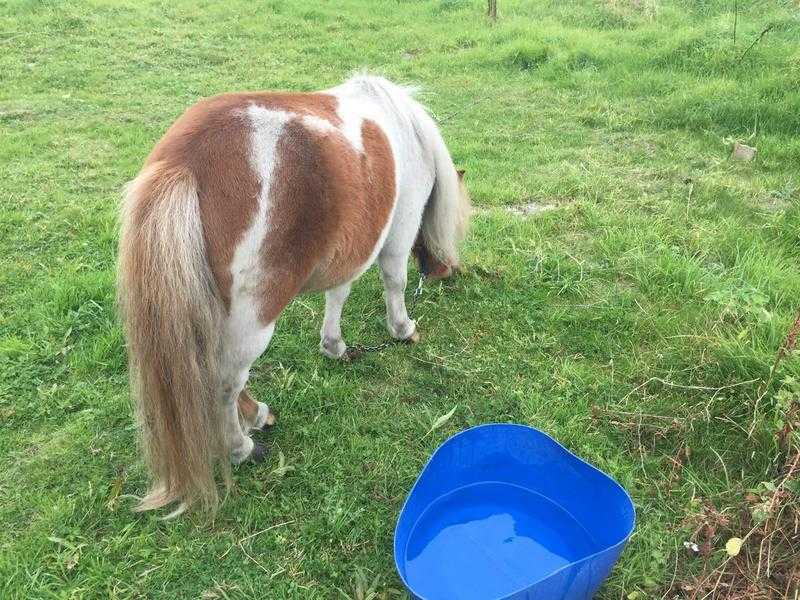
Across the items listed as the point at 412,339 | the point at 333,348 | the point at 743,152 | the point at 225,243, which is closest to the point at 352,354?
the point at 333,348

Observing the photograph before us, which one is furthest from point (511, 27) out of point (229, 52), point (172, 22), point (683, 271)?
point (683, 271)

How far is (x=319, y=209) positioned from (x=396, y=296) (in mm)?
1115

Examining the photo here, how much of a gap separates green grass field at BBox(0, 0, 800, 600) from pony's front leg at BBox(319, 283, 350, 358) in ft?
0.26

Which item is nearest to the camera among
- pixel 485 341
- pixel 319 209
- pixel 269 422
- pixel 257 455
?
pixel 319 209

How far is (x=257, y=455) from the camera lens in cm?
250

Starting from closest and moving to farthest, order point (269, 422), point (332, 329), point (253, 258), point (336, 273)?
point (253, 258), point (336, 273), point (269, 422), point (332, 329)

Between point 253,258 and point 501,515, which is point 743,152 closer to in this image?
point 501,515

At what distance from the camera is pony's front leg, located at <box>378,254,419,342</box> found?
2.90 meters

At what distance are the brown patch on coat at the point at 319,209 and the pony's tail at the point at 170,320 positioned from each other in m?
0.24

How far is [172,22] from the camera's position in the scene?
922 centimetres

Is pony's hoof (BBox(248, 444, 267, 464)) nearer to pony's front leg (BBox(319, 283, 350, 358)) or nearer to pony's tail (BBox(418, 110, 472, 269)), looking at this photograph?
pony's front leg (BBox(319, 283, 350, 358))

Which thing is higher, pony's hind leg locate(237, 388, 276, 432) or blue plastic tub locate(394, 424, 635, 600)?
pony's hind leg locate(237, 388, 276, 432)

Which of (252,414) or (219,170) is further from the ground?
(219,170)

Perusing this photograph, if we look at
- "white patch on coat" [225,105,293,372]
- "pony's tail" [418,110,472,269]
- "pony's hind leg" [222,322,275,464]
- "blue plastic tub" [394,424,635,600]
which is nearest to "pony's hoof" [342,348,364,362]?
"pony's tail" [418,110,472,269]
